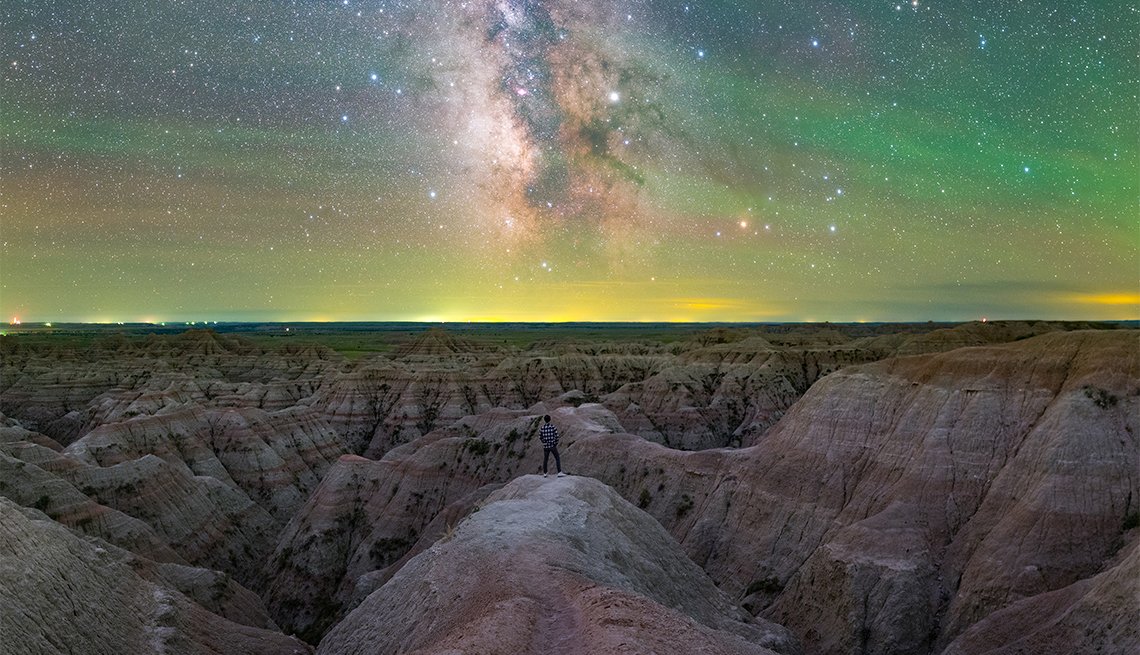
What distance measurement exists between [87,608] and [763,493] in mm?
39221

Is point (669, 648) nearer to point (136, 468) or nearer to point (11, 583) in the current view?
point (11, 583)

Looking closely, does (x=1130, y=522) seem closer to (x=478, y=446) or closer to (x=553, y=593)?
(x=553, y=593)

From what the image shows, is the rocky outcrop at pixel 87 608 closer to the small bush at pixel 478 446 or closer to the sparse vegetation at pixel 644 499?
the sparse vegetation at pixel 644 499

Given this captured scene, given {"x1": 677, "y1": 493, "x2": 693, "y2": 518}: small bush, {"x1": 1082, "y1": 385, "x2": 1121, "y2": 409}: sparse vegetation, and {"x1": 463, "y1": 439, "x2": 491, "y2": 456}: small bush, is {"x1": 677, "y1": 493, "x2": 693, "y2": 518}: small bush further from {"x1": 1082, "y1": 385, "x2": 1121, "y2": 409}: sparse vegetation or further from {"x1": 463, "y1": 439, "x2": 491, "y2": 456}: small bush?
{"x1": 1082, "y1": 385, "x2": 1121, "y2": 409}: sparse vegetation

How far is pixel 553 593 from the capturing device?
765 inches

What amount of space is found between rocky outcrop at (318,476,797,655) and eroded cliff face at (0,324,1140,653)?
430 millimetres

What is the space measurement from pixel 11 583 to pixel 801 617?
36029 mm

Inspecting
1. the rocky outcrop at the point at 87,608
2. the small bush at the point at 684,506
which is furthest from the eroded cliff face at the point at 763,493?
the rocky outcrop at the point at 87,608

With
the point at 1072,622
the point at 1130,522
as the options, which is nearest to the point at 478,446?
the point at 1072,622

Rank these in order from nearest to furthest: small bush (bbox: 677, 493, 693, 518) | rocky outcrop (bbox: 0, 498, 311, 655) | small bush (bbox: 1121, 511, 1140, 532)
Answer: rocky outcrop (bbox: 0, 498, 311, 655) < small bush (bbox: 1121, 511, 1140, 532) < small bush (bbox: 677, 493, 693, 518)

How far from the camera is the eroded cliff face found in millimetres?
34438

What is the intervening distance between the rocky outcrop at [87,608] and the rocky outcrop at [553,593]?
8.44 m

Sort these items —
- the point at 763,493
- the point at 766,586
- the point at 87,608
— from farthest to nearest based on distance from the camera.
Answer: the point at 763,493 → the point at 766,586 → the point at 87,608

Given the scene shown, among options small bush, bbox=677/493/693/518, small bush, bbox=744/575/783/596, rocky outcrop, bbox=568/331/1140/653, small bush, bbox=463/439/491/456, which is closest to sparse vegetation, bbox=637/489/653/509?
rocky outcrop, bbox=568/331/1140/653
